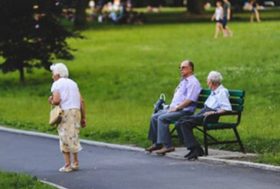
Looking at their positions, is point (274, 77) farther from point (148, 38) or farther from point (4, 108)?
point (148, 38)

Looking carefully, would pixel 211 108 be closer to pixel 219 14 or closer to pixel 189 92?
pixel 189 92

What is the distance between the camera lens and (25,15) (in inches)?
1188

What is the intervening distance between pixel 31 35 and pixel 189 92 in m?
16.6

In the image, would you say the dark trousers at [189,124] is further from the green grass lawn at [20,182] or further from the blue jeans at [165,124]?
the green grass lawn at [20,182]

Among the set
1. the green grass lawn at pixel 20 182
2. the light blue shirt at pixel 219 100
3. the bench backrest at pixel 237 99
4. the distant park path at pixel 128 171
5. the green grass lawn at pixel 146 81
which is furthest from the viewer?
the green grass lawn at pixel 146 81

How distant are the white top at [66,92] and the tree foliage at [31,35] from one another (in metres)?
17.3

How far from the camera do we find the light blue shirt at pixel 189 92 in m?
14.4

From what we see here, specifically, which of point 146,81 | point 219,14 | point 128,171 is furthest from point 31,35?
point 128,171

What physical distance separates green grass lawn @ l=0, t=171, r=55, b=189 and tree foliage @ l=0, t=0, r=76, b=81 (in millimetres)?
18823

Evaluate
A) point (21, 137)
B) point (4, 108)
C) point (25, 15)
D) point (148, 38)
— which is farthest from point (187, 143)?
point (148, 38)

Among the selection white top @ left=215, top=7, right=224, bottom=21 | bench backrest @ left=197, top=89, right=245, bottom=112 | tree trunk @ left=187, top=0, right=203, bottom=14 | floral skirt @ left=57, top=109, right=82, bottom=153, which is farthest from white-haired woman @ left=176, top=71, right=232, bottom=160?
tree trunk @ left=187, top=0, right=203, bottom=14

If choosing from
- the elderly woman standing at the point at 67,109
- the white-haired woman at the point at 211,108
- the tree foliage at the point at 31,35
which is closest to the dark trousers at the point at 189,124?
the white-haired woman at the point at 211,108

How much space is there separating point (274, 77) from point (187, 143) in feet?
35.7

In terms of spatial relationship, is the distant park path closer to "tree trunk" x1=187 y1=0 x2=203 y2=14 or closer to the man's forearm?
the man's forearm
